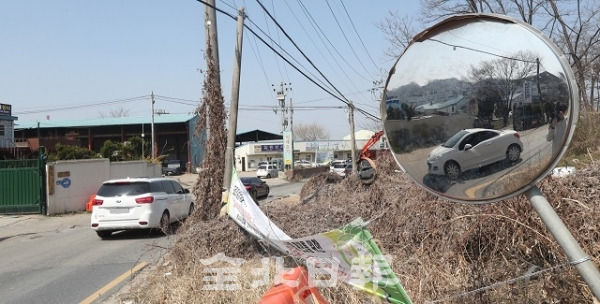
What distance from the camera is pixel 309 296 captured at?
149 inches

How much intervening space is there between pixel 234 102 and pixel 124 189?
492cm

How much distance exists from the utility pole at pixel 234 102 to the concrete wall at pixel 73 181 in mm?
13128

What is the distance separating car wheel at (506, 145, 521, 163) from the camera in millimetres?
2324

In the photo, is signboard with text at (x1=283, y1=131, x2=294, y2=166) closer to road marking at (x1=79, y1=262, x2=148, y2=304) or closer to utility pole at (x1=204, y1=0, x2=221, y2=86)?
utility pole at (x1=204, y1=0, x2=221, y2=86)

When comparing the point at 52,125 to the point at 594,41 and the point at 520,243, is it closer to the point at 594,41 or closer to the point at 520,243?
the point at 594,41

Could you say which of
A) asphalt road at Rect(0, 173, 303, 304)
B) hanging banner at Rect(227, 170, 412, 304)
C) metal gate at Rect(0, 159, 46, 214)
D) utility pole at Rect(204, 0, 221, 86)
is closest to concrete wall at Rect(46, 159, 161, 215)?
metal gate at Rect(0, 159, 46, 214)

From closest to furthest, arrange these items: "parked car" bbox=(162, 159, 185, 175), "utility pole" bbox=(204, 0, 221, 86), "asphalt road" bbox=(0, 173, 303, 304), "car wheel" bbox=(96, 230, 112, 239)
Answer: "asphalt road" bbox=(0, 173, 303, 304) → "utility pole" bbox=(204, 0, 221, 86) → "car wheel" bbox=(96, 230, 112, 239) → "parked car" bbox=(162, 159, 185, 175)

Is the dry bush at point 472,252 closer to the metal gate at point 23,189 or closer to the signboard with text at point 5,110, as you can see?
the metal gate at point 23,189

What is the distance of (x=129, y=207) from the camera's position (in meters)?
13.5

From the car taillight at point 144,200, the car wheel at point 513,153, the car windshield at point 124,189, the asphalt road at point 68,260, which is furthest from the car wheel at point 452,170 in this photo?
the car windshield at point 124,189

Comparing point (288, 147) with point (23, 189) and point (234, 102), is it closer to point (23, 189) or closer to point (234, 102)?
point (23, 189)

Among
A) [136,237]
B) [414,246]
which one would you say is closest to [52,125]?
[136,237]

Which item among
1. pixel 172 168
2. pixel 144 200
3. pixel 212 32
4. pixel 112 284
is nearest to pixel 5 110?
pixel 172 168

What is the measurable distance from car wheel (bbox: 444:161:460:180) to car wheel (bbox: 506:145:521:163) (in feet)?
0.73
